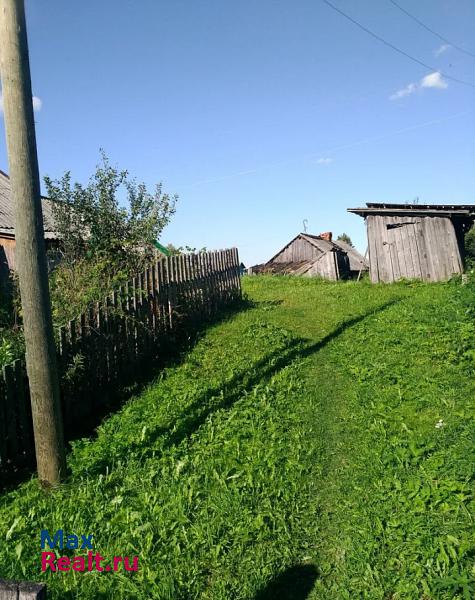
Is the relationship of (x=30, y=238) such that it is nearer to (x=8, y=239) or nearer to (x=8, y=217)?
(x=8, y=239)

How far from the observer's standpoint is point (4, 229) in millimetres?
13383

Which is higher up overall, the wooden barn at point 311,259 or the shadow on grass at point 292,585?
the wooden barn at point 311,259

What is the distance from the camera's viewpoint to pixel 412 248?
59.8 feet

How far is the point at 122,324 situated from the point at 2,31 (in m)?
4.31

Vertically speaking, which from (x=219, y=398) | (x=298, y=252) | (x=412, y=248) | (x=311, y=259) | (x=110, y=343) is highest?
A: (x=298, y=252)

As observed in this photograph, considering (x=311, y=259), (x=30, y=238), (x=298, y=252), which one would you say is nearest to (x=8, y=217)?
(x=30, y=238)

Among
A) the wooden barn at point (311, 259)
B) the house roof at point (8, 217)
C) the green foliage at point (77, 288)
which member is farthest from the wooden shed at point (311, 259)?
the green foliage at point (77, 288)

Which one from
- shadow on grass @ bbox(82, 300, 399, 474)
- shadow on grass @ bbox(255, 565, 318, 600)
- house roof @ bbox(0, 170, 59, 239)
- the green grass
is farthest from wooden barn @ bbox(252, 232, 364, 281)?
shadow on grass @ bbox(255, 565, 318, 600)

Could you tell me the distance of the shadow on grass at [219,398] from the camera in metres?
4.97

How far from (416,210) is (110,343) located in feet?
48.4

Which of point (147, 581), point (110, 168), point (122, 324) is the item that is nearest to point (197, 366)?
point (122, 324)

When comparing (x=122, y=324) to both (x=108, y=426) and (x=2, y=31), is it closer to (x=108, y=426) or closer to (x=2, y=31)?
(x=108, y=426)

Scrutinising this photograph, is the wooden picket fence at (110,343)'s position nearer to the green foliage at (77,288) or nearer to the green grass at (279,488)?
the green foliage at (77,288)

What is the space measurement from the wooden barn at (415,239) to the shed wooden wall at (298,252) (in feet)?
46.1
